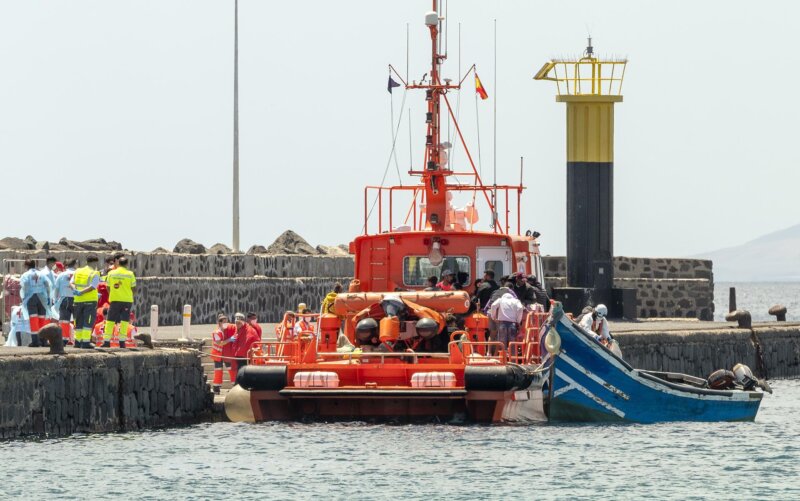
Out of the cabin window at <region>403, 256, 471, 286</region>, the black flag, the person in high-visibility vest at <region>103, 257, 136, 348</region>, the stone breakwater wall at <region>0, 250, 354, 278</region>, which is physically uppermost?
the black flag

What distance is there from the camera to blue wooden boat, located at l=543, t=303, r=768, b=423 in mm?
23797

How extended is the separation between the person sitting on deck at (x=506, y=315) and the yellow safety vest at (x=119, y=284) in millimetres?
4545

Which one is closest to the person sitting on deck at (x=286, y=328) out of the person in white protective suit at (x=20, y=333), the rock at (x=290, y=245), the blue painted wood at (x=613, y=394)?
the person in white protective suit at (x=20, y=333)

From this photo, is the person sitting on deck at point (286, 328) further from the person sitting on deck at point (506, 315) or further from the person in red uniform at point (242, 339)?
the person sitting on deck at point (506, 315)

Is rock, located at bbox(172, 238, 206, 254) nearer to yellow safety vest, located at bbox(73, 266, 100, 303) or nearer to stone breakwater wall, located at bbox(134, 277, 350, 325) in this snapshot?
stone breakwater wall, located at bbox(134, 277, 350, 325)

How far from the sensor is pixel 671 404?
25.2 m

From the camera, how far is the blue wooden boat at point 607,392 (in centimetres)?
2380

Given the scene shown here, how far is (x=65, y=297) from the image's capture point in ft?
81.1

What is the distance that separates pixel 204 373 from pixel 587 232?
47.9ft

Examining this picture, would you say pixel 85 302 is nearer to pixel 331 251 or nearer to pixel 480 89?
pixel 480 89

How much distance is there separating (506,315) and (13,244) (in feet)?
54.3

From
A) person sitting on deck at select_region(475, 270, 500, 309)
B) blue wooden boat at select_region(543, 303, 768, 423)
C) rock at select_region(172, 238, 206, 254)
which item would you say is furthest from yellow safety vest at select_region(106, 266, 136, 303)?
rock at select_region(172, 238, 206, 254)

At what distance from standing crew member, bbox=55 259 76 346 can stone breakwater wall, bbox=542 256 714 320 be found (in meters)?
17.6

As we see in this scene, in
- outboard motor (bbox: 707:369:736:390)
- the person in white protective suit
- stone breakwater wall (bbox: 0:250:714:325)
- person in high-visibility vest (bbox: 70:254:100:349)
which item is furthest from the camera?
stone breakwater wall (bbox: 0:250:714:325)
